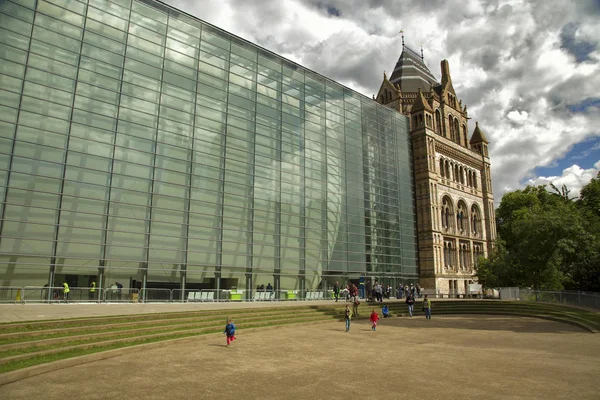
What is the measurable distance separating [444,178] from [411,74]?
17583mm

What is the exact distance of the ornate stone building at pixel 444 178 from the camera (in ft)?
154

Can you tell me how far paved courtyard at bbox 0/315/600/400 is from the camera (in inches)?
342

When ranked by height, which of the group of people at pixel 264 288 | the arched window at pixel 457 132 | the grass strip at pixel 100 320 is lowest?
the grass strip at pixel 100 320

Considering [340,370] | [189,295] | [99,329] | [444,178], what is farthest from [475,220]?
[99,329]

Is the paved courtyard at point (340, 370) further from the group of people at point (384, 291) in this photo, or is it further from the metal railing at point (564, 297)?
the group of people at point (384, 291)

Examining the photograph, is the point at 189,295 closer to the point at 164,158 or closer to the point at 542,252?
the point at 164,158

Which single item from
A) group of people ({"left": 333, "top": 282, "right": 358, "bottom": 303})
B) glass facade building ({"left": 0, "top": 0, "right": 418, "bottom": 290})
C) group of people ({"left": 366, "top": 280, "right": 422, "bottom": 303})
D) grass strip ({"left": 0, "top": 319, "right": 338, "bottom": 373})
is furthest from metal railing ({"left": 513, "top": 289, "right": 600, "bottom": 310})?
grass strip ({"left": 0, "top": 319, "right": 338, "bottom": 373})

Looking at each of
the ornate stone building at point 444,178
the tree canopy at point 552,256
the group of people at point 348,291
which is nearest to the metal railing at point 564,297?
the tree canopy at point 552,256

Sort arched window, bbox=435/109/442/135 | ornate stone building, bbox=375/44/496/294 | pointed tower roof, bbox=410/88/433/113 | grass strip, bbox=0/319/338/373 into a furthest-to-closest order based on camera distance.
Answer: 1. arched window, bbox=435/109/442/135
2. pointed tower roof, bbox=410/88/433/113
3. ornate stone building, bbox=375/44/496/294
4. grass strip, bbox=0/319/338/373

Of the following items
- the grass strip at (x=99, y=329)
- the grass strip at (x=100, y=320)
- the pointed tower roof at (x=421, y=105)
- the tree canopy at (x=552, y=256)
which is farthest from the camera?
the pointed tower roof at (x=421, y=105)

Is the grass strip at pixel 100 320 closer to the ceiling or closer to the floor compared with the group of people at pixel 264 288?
Result: closer to the floor

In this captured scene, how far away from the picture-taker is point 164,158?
2816cm

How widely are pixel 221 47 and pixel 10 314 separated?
965 inches

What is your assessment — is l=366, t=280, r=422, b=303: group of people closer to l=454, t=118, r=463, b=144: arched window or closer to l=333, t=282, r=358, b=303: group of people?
l=333, t=282, r=358, b=303: group of people
